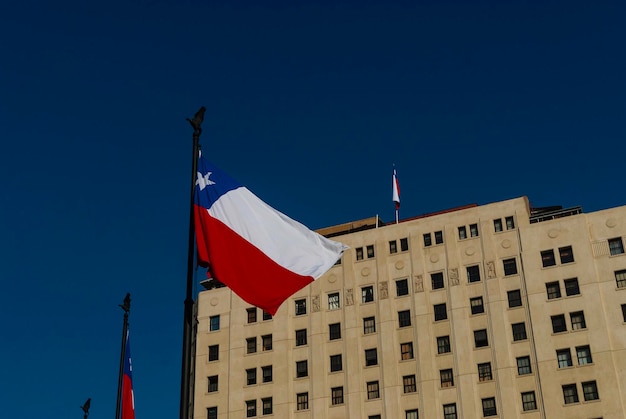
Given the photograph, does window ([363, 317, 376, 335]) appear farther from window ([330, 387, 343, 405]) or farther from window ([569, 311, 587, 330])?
window ([569, 311, 587, 330])

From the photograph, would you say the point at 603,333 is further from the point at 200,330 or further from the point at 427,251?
the point at 200,330

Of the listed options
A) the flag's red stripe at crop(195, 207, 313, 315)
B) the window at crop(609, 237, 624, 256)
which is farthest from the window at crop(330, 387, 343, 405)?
the flag's red stripe at crop(195, 207, 313, 315)

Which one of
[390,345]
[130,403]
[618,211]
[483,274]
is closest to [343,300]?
[390,345]

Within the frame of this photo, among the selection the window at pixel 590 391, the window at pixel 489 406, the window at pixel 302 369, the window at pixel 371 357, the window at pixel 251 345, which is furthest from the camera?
the window at pixel 251 345

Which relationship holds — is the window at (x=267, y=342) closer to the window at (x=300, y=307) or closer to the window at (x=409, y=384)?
the window at (x=300, y=307)

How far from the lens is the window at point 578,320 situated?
2896 inches

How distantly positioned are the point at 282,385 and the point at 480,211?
81.6 feet

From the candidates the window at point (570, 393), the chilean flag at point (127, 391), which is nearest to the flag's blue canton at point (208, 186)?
the chilean flag at point (127, 391)

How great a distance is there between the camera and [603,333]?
7231 centimetres

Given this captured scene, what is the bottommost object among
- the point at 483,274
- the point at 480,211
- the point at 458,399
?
the point at 458,399

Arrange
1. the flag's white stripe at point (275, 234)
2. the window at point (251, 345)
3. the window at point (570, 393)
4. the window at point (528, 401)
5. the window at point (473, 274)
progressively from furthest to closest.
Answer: the window at point (251, 345)
the window at point (473, 274)
the window at point (528, 401)
the window at point (570, 393)
the flag's white stripe at point (275, 234)

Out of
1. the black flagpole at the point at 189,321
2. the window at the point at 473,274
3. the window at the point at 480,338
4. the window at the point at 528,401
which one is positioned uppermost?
the window at the point at 473,274

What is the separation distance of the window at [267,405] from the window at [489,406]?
20276 millimetres

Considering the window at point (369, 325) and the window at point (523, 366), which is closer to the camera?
the window at point (523, 366)
